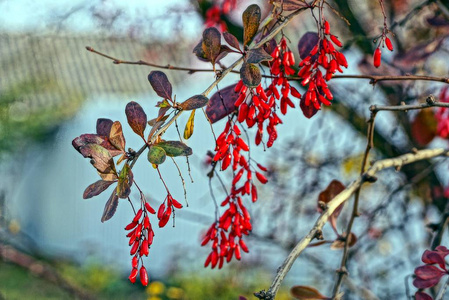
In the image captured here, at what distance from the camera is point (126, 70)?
8.18m

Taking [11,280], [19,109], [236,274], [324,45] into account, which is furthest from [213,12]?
[19,109]

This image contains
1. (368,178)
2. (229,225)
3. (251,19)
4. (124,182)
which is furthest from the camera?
(368,178)

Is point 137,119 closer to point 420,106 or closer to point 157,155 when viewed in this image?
point 157,155

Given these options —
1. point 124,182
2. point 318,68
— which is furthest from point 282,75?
point 124,182

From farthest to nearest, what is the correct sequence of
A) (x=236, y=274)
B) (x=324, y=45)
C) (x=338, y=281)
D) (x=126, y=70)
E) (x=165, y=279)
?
(x=126, y=70)
(x=165, y=279)
(x=236, y=274)
(x=338, y=281)
(x=324, y=45)

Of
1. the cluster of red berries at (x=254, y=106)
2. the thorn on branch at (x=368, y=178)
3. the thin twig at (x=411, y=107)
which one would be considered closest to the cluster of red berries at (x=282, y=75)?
the cluster of red berries at (x=254, y=106)

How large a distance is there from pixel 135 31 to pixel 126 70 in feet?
17.6

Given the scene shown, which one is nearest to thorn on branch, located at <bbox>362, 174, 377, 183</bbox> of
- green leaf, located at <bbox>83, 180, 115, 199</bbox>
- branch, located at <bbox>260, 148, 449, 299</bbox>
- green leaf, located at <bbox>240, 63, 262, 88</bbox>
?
branch, located at <bbox>260, 148, 449, 299</bbox>

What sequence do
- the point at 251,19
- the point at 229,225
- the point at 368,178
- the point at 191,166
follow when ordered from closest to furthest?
the point at 251,19, the point at 229,225, the point at 368,178, the point at 191,166

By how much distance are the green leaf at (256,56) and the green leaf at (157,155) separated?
0.14 metres

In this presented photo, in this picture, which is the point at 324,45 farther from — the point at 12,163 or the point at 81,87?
the point at 81,87

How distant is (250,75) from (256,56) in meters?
0.02

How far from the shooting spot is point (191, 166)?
4.59 meters

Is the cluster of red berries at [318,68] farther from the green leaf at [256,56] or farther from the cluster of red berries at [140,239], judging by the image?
the cluster of red berries at [140,239]
